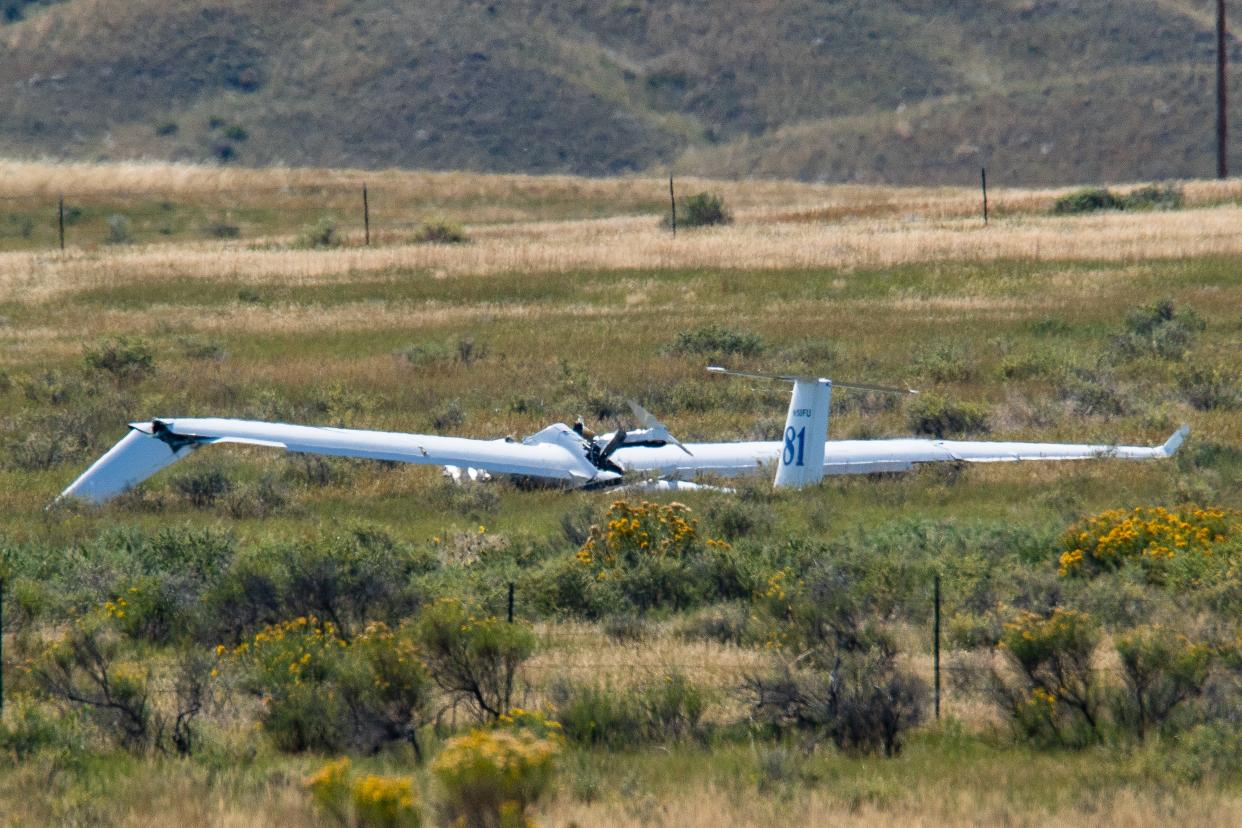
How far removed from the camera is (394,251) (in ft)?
160

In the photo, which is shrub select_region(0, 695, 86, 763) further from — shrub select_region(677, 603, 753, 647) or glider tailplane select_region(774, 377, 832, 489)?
glider tailplane select_region(774, 377, 832, 489)

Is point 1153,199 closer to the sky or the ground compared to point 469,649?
closer to the sky

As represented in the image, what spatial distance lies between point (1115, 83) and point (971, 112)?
1118 cm

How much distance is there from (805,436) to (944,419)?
6586mm

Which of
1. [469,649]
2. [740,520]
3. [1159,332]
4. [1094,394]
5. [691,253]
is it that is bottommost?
[740,520]

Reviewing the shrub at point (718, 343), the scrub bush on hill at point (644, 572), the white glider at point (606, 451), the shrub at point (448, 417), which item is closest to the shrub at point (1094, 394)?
the white glider at point (606, 451)

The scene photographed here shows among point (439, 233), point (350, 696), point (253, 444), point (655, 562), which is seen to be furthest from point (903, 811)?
point (439, 233)

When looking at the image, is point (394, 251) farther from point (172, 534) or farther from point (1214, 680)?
point (1214, 680)

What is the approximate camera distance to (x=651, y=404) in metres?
30.2

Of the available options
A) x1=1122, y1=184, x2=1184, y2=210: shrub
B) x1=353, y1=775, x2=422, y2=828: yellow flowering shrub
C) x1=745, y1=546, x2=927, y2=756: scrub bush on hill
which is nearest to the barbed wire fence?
x1=1122, y1=184, x2=1184, y2=210: shrub

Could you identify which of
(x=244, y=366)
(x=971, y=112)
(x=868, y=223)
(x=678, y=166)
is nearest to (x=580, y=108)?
(x=678, y=166)

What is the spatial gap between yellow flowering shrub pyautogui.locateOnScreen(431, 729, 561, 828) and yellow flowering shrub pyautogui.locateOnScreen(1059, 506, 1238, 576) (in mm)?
9222

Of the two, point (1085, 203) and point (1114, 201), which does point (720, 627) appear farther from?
point (1114, 201)

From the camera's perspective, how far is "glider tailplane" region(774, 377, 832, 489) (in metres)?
21.5
